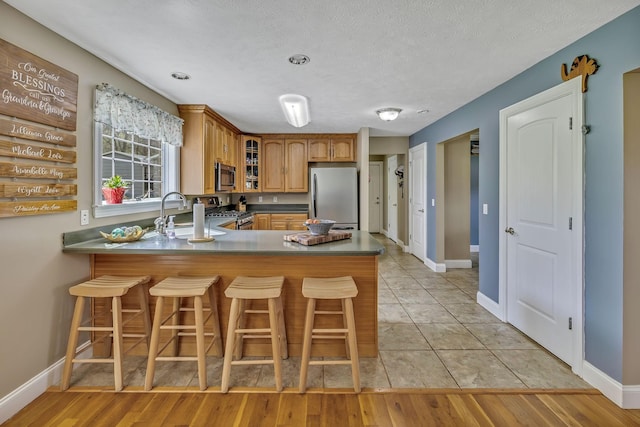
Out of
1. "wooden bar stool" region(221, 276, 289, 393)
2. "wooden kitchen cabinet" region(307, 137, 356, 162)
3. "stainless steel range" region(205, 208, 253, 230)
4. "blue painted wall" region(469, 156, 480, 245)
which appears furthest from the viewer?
"blue painted wall" region(469, 156, 480, 245)

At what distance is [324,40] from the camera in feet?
7.16

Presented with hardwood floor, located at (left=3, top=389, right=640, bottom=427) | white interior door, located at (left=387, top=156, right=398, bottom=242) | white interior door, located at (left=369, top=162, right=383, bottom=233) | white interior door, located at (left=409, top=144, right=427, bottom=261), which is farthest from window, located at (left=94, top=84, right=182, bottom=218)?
white interior door, located at (left=369, top=162, right=383, bottom=233)

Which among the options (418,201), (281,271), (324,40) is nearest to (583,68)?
(324,40)

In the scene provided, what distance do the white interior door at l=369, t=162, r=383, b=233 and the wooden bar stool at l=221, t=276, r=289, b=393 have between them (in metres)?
7.06

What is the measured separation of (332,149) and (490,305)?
11.4 ft

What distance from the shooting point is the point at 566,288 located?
2.30 metres

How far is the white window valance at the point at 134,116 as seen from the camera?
2.46m

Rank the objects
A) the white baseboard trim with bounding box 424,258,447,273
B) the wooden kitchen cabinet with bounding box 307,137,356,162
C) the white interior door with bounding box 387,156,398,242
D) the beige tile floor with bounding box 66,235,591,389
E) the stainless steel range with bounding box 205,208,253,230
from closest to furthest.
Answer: the beige tile floor with bounding box 66,235,591,389 → the stainless steel range with bounding box 205,208,253,230 → the white baseboard trim with bounding box 424,258,447,273 → the wooden kitchen cabinet with bounding box 307,137,356,162 → the white interior door with bounding box 387,156,398,242

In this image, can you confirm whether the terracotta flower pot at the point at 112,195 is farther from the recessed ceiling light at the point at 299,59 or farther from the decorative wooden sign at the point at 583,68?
the decorative wooden sign at the point at 583,68

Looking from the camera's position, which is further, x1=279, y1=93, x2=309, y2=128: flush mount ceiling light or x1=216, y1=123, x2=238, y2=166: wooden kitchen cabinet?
x1=216, y1=123, x2=238, y2=166: wooden kitchen cabinet

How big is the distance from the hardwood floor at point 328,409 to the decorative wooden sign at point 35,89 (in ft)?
5.51

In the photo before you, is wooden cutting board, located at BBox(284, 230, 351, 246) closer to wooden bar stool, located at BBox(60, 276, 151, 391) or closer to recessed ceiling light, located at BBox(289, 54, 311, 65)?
wooden bar stool, located at BBox(60, 276, 151, 391)

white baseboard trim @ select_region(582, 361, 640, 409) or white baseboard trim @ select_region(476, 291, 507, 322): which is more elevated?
white baseboard trim @ select_region(476, 291, 507, 322)

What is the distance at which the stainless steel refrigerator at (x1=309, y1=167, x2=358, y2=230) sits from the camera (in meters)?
5.46
